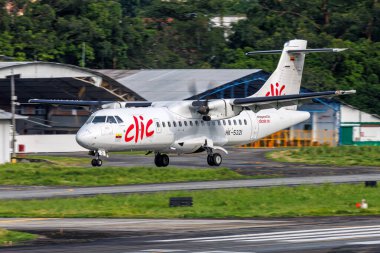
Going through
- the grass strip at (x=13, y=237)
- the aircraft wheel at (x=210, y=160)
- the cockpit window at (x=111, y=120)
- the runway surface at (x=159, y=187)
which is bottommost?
the grass strip at (x=13, y=237)

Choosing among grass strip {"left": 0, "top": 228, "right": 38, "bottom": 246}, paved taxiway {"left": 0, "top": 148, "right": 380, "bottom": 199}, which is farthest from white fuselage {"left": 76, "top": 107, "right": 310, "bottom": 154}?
grass strip {"left": 0, "top": 228, "right": 38, "bottom": 246}

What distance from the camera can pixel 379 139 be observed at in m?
71.8

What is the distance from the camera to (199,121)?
44531 millimetres

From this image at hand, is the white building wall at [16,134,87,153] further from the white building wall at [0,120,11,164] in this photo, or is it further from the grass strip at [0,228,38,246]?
the grass strip at [0,228,38,246]

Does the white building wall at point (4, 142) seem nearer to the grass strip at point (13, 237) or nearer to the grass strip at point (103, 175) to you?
the grass strip at point (103, 175)

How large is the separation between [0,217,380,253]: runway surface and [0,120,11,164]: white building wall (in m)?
22.9

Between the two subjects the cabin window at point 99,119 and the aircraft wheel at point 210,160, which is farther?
the aircraft wheel at point 210,160

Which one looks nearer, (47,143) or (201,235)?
(201,235)

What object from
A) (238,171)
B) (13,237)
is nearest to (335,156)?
(238,171)

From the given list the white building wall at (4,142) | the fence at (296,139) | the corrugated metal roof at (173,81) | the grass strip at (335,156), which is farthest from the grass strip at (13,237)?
the fence at (296,139)

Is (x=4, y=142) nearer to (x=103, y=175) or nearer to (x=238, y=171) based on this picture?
(x=103, y=175)

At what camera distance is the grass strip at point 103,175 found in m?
37.7

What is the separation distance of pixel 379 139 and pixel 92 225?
52.8 m

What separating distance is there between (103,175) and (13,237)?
771 inches
